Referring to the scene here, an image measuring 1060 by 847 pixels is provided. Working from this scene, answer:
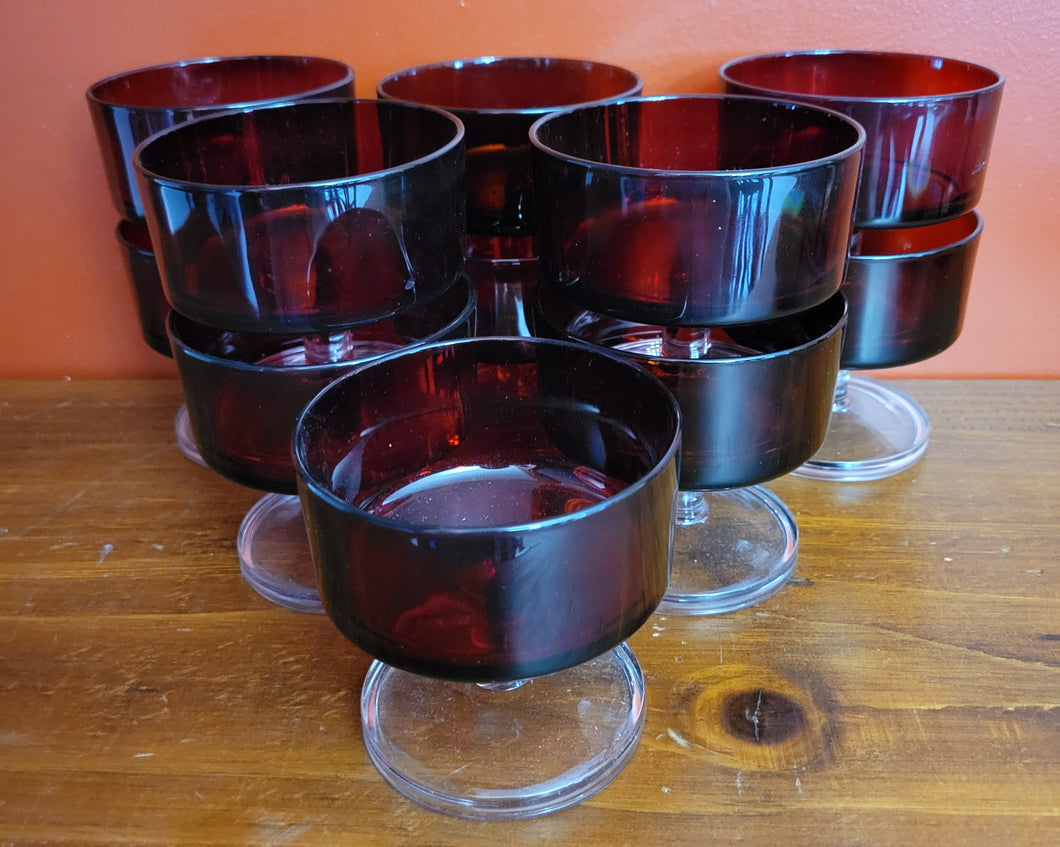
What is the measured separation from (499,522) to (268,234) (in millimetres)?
Answer: 147

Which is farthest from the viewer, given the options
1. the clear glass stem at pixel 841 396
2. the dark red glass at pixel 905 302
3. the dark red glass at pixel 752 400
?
the clear glass stem at pixel 841 396

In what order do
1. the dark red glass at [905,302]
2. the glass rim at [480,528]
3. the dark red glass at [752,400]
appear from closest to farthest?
the glass rim at [480,528] < the dark red glass at [752,400] < the dark red glass at [905,302]

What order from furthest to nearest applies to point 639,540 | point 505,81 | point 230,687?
point 505,81 → point 230,687 → point 639,540

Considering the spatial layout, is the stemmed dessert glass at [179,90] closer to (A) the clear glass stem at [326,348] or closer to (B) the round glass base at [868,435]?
(A) the clear glass stem at [326,348]

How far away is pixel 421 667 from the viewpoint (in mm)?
339

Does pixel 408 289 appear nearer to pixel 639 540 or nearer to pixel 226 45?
pixel 639 540

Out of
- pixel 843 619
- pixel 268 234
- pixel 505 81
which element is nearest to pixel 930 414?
pixel 843 619

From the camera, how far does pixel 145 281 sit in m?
0.58

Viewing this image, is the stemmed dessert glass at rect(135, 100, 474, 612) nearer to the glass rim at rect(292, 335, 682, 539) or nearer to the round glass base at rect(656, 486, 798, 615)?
the glass rim at rect(292, 335, 682, 539)

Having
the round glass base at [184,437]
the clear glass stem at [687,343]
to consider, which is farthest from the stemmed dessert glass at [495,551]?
the round glass base at [184,437]

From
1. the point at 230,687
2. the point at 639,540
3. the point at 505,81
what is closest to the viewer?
the point at 639,540

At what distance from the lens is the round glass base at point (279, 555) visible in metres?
0.48

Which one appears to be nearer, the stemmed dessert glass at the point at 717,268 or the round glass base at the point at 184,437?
the stemmed dessert glass at the point at 717,268

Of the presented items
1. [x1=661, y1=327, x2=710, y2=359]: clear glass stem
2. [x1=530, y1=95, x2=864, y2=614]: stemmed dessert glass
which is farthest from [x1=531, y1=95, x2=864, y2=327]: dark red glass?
[x1=661, y1=327, x2=710, y2=359]: clear glass stem
